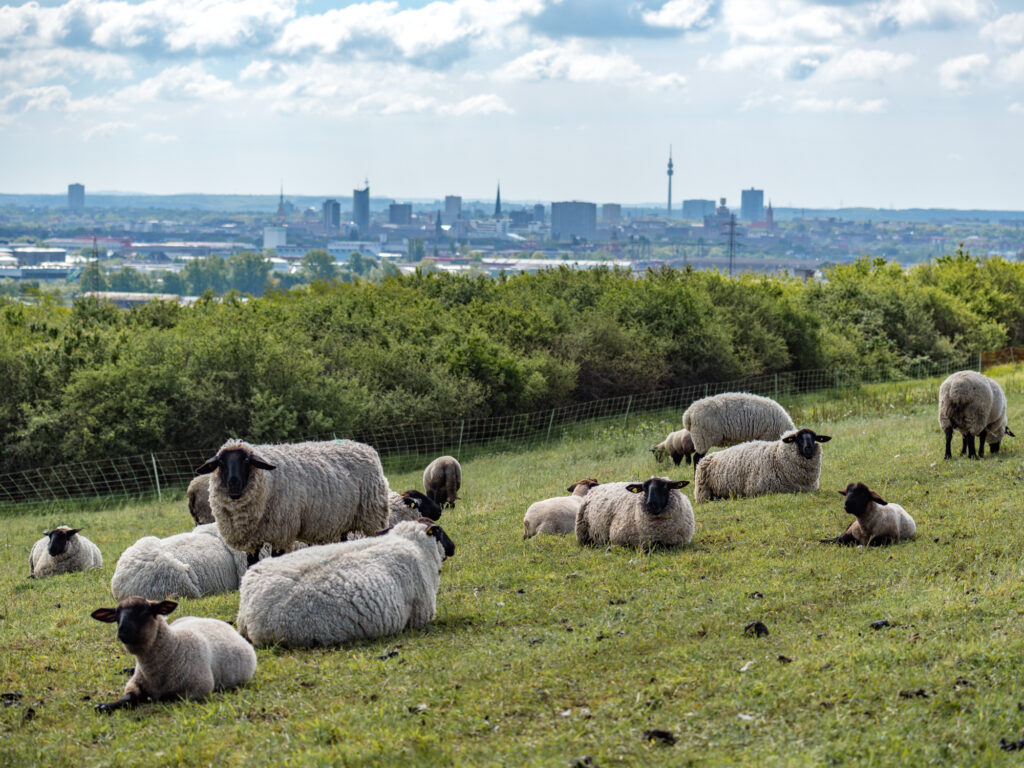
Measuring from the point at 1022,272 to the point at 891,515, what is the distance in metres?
70.1

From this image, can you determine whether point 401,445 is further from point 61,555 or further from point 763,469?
point 61,555

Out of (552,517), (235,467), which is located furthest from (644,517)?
(235,467)

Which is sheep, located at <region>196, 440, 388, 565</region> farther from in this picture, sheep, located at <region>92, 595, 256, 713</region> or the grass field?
sheep, located at <region>92, 595, 256, 713</region>

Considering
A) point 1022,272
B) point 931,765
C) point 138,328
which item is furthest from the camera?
point 1022,272

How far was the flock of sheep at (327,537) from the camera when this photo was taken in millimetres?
8258

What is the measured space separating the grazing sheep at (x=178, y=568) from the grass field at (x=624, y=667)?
1.48 feet

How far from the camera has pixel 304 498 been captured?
40.6ft

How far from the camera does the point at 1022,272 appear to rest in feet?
243

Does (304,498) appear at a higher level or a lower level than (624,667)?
higher

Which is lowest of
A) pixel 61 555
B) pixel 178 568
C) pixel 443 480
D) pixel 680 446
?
pixel 61 555

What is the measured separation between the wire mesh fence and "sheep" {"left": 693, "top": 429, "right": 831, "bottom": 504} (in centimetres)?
1208

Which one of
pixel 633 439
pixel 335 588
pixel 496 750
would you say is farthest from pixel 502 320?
pixel 496 750

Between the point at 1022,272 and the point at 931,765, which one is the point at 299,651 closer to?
the point at 931,765

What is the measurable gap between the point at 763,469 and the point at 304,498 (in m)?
7.54
